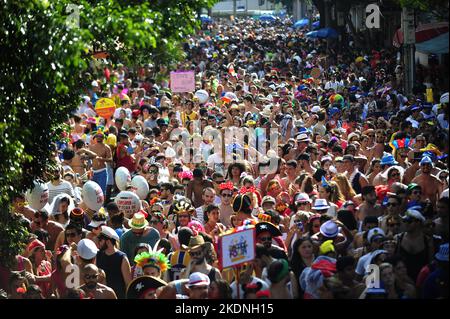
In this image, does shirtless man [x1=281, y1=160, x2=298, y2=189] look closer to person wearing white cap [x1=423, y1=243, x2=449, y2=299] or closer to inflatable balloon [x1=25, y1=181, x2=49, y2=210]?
inflatable balloon [x1=25, y1=181, x2=49, y2=210]

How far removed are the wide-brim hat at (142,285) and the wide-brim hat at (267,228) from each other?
4.59 feet

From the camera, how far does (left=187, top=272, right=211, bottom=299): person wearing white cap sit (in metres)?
10.1

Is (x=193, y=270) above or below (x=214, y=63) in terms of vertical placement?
above

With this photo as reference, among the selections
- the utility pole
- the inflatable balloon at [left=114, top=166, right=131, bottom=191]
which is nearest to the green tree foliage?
the inflatable balloon at [left=114, top=166, right=131, bottom=191]

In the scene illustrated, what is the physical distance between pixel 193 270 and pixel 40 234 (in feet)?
9.95

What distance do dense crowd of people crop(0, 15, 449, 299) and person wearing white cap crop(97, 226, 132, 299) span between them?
0.04 ft

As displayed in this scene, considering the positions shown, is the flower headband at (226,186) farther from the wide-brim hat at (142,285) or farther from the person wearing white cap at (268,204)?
the wide-brim hat at (142,285)

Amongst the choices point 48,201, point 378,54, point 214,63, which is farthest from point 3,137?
point 214,63

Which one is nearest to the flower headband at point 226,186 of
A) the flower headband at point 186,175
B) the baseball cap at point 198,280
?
the flower headband at point 186,175

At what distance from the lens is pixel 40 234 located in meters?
13.6

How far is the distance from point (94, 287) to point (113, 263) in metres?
1.17

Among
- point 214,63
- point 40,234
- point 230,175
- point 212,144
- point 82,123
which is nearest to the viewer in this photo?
point 40,234

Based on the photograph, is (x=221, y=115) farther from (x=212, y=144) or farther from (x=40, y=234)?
(x=40, y=234)

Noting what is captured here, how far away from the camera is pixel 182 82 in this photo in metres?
26.9
